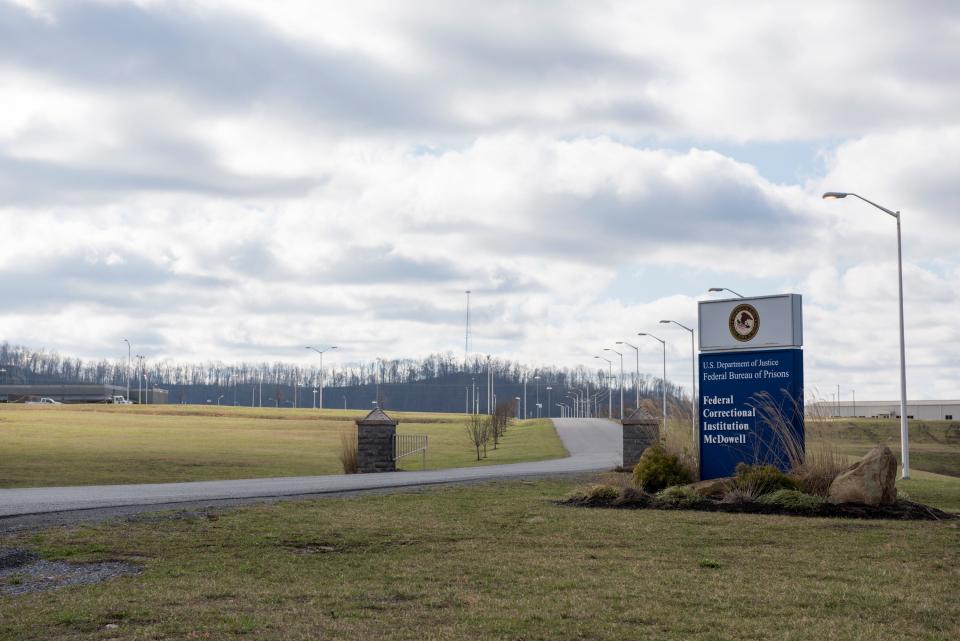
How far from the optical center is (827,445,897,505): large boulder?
14.7 metres

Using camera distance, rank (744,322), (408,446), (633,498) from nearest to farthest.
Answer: (633,498), (744,322), (408,446)

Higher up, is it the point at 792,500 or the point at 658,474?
the point at 658,474

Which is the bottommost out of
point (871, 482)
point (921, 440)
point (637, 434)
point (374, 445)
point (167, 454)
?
point (921, 440)

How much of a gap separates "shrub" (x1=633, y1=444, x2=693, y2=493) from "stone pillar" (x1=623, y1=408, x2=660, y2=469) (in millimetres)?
10655

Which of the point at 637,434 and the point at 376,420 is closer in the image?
the point at 637,434

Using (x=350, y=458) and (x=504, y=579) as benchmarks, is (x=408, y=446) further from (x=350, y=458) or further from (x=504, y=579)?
(x=504, y=579)

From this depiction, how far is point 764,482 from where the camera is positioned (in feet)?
52.4

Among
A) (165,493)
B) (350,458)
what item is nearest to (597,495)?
(165,493)

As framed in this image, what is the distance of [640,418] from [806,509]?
15.2 m

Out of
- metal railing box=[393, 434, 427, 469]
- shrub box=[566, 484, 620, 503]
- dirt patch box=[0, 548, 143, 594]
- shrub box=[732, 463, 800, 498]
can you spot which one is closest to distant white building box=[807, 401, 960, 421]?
metal railing box=[393, 434, 427, 469]

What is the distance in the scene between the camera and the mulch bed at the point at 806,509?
1411cm

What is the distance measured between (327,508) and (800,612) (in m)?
9.37

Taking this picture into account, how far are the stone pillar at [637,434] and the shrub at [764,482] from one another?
41.1 ft

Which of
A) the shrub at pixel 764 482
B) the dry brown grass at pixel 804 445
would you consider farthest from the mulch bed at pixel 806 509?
the dry brown grass at pixel 804 445
